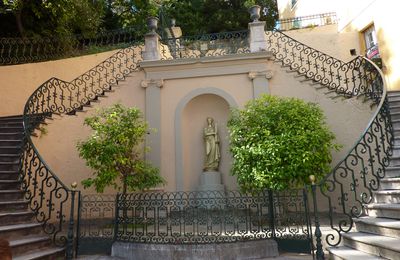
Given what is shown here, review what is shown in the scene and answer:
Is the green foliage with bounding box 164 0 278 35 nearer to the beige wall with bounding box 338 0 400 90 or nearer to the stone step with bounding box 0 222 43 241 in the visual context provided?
the beige wall with bounding box 338 0 400 90

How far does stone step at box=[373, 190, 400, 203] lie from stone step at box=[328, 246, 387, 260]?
104 centimetres

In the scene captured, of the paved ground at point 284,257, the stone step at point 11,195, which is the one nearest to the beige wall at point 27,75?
the stone step at point 11,195

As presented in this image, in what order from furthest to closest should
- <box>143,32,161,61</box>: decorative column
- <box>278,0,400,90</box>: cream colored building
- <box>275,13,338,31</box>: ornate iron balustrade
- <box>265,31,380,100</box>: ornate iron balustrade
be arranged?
<box>275,13,338,31</box>: ornate iron balustrade → <box>143,32,161,61</box>: decorative column → <box>278,0,400,90</box>: cream colored building → <box>265,31,380,100</box>: ornate iron balustrade

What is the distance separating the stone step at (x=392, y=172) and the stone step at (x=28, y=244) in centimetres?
620

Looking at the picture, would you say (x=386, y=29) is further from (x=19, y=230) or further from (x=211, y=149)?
(x=19, y=230)

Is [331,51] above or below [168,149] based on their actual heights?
above

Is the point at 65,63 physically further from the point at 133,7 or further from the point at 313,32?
the point at 313,32

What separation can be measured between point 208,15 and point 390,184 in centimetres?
1552

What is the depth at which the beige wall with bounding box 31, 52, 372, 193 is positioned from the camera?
9.02m

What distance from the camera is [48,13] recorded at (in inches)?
494

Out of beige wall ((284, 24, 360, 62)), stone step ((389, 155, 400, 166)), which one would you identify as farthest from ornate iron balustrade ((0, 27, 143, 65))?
stone step ((389, 155, 400, 166))

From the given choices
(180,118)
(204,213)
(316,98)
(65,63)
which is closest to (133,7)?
(65,63)

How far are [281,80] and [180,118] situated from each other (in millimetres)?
3439

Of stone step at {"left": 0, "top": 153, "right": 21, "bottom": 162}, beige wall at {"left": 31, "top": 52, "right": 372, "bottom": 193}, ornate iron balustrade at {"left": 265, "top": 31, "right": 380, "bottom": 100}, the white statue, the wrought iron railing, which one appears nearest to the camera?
the wrought iron railing
